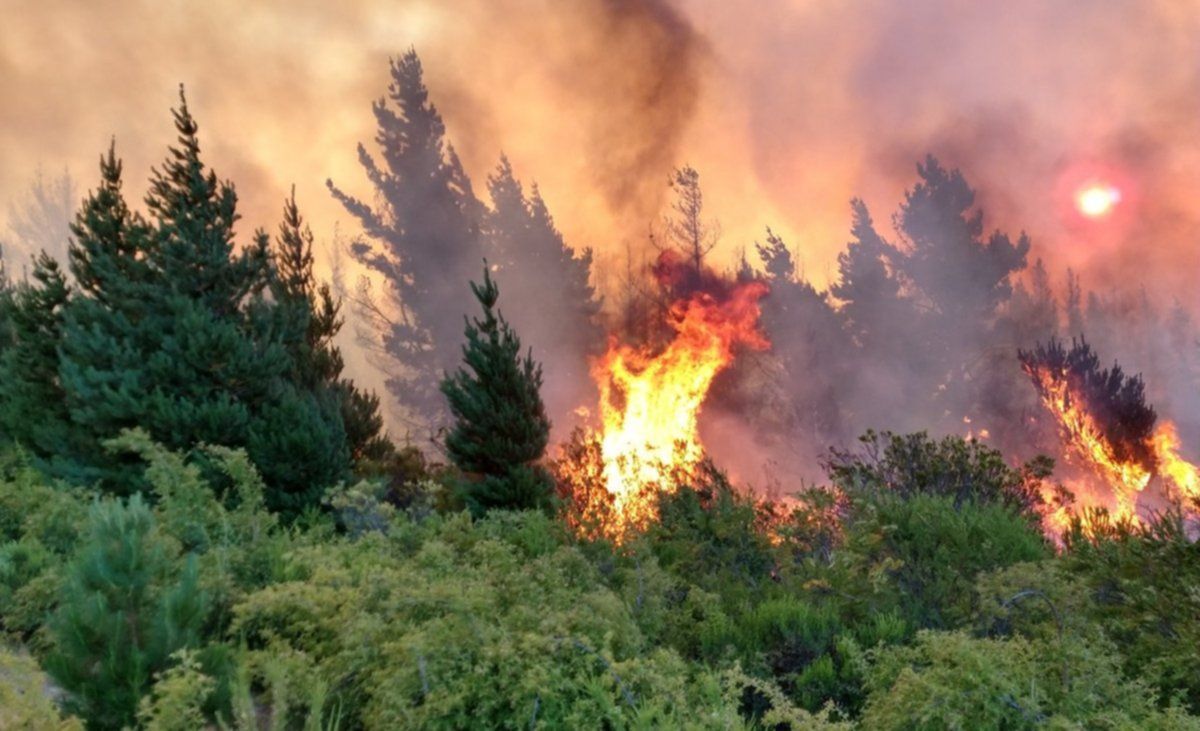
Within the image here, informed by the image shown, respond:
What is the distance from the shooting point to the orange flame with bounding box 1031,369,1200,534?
87.9 ft

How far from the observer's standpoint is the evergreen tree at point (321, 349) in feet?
52.9

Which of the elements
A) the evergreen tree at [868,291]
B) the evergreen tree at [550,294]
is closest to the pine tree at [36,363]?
the evergreen tree at [550,294]

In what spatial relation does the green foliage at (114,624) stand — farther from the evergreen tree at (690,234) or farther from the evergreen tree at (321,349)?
the evergreen tree at (690,234)

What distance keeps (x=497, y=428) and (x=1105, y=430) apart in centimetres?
2566

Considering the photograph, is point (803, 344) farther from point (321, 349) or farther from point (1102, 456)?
point (321, 349)

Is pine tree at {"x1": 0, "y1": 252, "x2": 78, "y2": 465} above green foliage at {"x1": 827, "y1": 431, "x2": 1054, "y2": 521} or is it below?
above

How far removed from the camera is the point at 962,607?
20.3ft

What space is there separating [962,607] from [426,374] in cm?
3314

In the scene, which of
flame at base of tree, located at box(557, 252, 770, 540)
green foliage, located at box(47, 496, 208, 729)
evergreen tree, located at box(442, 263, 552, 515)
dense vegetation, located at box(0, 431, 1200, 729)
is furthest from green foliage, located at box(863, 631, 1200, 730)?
evergreen tree, located at box(442, 263, 552, 515)

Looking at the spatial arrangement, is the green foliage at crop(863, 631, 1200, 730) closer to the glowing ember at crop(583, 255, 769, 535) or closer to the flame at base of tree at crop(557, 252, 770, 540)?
the flame at base of tree at crop(557, 252, 770, 540)

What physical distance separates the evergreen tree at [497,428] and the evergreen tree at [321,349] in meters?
4.20

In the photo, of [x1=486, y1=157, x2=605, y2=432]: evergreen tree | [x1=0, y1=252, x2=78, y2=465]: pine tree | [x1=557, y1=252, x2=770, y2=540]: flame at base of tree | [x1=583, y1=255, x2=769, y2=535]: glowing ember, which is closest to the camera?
[x1=557, y1=252, x2=770, y2=540]: flame at base of tree

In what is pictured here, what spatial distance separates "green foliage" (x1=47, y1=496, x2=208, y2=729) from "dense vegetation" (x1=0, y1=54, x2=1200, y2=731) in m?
0.02

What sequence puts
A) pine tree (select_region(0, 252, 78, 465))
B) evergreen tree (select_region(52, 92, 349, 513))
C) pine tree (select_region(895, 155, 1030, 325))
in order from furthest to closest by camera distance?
pine tree (select_region(895, 155, 1030, 325))
pine tree (select_region(0, 252, 78, 465))
evergreen tree (select_region(52, 92, 349, 513))
